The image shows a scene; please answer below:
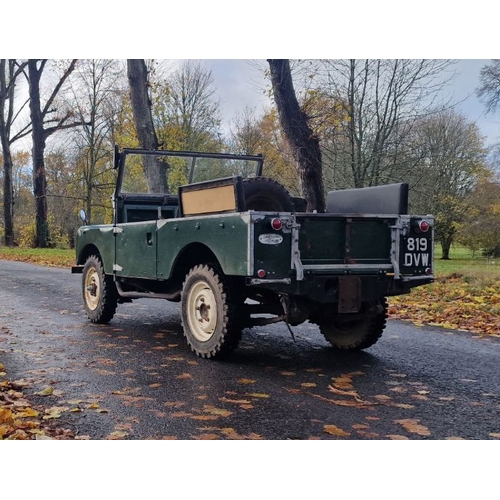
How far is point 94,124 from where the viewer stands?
28438 millimetres

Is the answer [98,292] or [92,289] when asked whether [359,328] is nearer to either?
[98,292]

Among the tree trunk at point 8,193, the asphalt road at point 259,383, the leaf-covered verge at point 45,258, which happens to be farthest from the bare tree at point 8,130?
the asphalt road at point 259,383

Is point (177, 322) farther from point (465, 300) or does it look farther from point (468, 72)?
point (468, 72)

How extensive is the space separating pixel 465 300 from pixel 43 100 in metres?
26.7

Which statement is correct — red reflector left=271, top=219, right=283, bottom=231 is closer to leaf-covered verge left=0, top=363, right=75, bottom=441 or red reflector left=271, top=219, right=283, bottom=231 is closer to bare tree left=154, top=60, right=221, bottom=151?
leaf-covered verge left=0, top=363, right=75, bottom=441

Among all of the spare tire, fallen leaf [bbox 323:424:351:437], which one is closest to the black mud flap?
the spare tire

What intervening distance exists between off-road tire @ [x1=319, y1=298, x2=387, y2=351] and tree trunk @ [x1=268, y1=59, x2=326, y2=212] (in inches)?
256

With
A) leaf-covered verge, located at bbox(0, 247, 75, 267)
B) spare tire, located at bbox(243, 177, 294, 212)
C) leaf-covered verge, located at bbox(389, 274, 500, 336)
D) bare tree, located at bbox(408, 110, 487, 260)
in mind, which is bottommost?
leaf-covered verge, located at bbox(0, 247, 75, 267)

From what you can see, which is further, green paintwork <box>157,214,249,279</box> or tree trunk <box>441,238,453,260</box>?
tree trunk <box>441,238,453,260</box>

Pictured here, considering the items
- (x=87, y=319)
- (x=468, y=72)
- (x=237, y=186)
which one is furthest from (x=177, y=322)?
(x=468, y=72)

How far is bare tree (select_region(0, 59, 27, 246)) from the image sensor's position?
32500 mm

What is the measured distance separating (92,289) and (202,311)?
8.68ft

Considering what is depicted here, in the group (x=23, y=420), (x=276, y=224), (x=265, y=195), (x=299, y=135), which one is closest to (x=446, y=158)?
(x=299, y=135)

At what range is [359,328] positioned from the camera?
602cm
